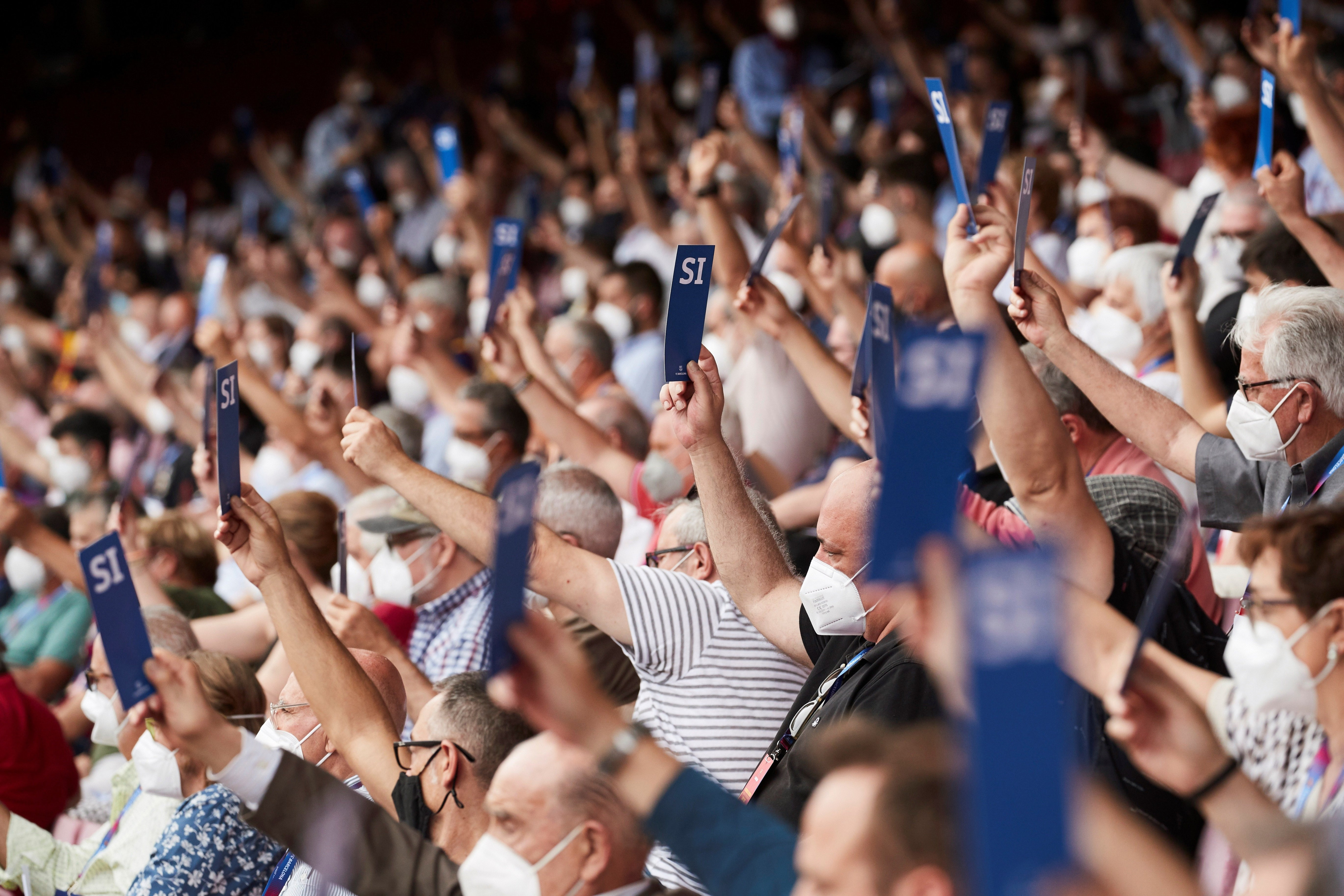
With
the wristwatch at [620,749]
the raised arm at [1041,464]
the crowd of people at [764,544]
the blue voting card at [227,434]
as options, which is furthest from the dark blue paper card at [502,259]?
the wristwatch at [620,749]

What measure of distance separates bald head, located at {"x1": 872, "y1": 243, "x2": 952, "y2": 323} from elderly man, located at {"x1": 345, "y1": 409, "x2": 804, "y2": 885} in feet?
5.36

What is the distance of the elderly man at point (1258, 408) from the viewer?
2.43 meters

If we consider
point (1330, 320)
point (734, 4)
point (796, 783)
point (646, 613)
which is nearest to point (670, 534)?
point (646, 613)

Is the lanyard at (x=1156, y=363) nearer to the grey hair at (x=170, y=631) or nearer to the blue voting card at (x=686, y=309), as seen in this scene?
the blue voting card at (x=686, y=309)

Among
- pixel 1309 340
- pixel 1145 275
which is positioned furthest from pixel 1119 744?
pixel 1145 275

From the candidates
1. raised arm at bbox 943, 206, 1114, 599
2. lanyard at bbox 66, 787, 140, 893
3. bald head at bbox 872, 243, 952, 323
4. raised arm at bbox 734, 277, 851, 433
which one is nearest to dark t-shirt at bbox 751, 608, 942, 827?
raised arm at bbox 943, 206, 1114, 599

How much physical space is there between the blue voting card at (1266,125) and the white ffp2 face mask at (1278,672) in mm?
1954

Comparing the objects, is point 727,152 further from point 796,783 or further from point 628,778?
point 628,778

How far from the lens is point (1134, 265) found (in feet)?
12.4

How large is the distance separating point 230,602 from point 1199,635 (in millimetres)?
3496

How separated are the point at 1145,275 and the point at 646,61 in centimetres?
468

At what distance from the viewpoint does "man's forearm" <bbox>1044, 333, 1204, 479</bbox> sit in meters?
2.62

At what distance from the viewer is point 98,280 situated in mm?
7047

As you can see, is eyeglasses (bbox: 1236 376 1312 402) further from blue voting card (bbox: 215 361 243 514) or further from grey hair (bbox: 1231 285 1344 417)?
blue voting card (bbox: 215 361 243 514)
